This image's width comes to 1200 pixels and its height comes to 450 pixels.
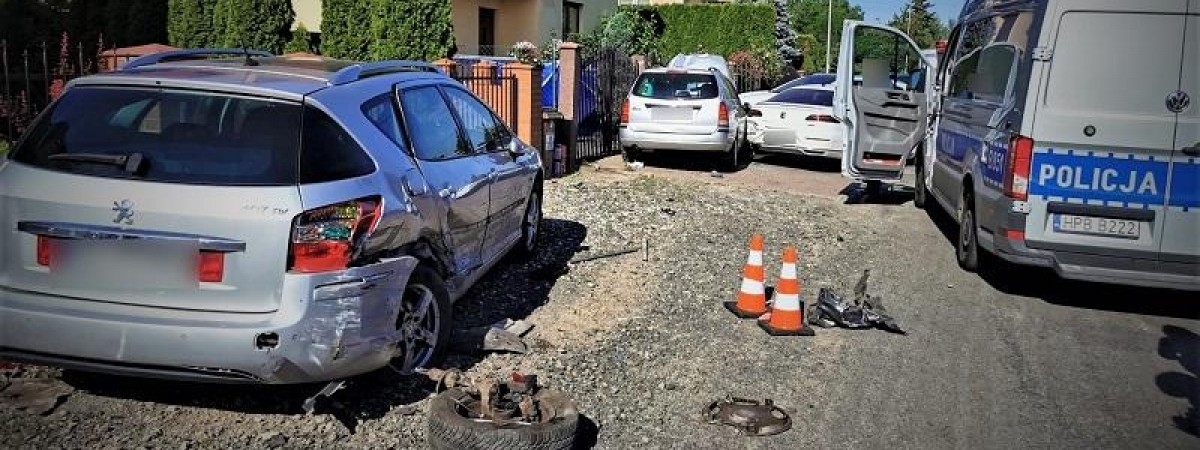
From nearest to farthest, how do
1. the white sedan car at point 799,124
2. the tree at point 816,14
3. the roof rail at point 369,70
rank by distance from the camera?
1. the roof rail at point 369,70
2. the white sedan car at point 799,124
3. the tree at point 816,14

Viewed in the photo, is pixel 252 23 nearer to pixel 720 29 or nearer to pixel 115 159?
pixel 115 159

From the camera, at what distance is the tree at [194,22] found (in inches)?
674

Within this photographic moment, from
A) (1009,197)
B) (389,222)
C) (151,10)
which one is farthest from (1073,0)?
(151,10)

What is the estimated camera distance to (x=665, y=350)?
19.7 feet

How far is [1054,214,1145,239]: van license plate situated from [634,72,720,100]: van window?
8.02 m

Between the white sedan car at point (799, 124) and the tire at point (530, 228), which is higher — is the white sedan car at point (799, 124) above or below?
above

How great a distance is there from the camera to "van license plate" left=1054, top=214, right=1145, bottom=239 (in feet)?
22.8

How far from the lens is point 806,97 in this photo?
16.3 metres

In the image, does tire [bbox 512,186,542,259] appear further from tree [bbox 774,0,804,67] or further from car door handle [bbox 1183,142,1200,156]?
tree [bbox 774,0,804,67]

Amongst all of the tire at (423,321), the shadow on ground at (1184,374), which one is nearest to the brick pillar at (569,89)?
the shadow on ground at (1184,374)

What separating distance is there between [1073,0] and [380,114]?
5.01 metres

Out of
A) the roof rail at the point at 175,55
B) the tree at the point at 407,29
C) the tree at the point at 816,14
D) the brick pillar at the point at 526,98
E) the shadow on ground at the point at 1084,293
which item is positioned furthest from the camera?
the tree at the point at 816,14

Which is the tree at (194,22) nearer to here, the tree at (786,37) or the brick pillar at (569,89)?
the brick pillar at (569,89)

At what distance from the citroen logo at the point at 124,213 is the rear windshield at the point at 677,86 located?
11348 mm
